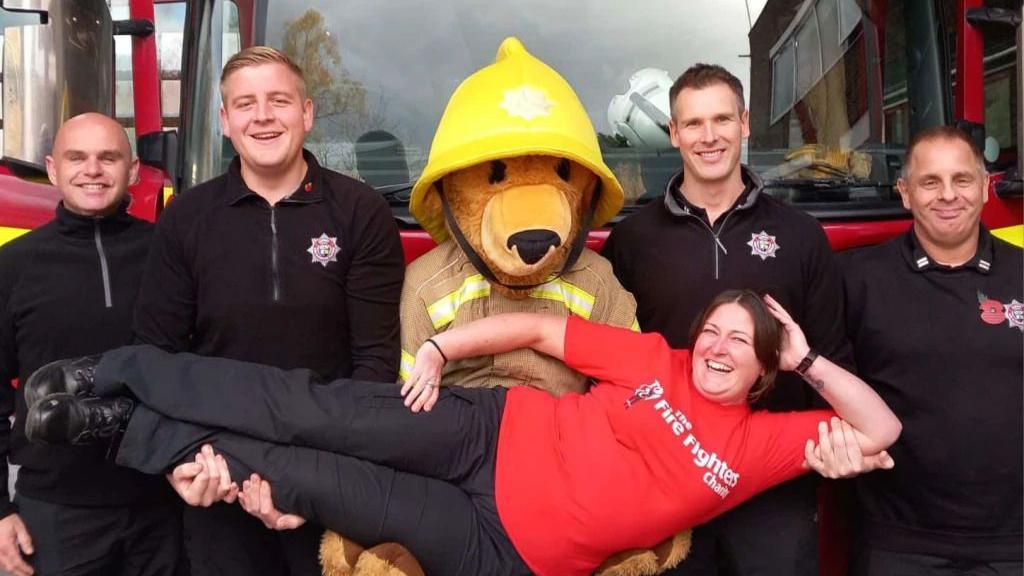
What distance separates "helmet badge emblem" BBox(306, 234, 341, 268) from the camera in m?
2.56

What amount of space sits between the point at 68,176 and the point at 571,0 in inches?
63.3

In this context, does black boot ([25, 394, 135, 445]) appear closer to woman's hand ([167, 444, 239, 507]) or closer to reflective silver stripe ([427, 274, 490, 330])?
woman's hand ([167, 444, 239, 507])

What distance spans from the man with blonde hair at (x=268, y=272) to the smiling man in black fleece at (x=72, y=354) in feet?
0.61

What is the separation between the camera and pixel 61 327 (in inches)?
105

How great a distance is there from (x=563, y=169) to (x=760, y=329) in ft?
2.17

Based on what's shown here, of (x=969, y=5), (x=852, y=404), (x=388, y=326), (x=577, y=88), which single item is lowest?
(x=852, y=404)

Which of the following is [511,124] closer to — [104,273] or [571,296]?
[571,296]

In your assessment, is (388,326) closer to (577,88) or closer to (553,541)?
(553,541)

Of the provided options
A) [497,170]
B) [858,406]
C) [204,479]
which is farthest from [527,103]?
[204,479]

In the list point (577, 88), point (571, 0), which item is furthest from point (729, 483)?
point (571, 0)

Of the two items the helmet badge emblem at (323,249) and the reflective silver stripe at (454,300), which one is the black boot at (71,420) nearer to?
the helmet badge emblem at (323,249)

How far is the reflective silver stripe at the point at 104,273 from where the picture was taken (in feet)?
8.87

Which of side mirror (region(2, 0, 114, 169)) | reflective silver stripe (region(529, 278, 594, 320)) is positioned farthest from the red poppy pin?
side mirror (region(2, 0, 114, 169))

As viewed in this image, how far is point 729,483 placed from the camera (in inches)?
95.0
